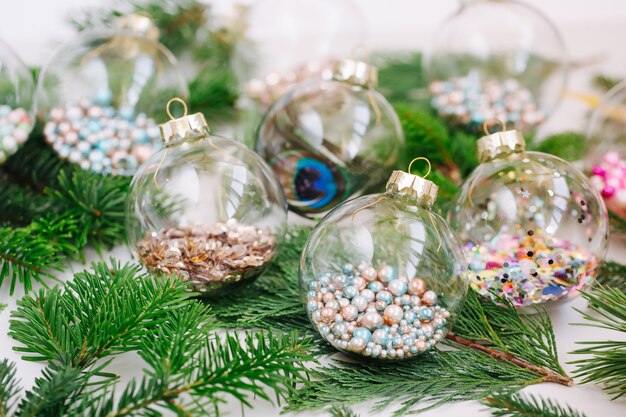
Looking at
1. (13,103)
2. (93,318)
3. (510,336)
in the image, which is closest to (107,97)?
(13,103)

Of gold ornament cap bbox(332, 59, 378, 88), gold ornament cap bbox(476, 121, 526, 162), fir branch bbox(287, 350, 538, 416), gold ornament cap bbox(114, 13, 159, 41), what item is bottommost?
fir branch bbox(287, 350, 538, 416)

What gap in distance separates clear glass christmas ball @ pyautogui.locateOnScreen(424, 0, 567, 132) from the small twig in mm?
564

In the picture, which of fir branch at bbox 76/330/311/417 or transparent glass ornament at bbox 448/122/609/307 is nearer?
fir branch at bbox 76/330/311/417

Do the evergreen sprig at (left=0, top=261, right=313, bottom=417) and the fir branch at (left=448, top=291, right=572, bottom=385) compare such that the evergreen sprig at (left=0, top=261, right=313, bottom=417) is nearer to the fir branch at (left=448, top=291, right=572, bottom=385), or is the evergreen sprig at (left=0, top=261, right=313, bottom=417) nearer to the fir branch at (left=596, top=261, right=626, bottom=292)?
the fir branch at (left=448, top=291, right=572, bottom=385)

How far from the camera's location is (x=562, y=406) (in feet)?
2.10

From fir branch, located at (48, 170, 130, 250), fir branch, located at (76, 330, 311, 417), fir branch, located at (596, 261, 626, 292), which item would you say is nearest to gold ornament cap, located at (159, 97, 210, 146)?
fir branch, located at (48, 170, 130, 250)

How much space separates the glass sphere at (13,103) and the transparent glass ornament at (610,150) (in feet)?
2.72

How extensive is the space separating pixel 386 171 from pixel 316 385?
39 centimetres

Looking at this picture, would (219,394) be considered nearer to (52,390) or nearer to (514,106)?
(52,390)

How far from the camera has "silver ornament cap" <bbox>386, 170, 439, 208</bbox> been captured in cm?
72

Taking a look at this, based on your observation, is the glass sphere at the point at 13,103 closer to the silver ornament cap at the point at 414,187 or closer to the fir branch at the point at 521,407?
the silver ornament cap at the point at 414,187

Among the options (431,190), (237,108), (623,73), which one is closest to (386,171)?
(431,190)

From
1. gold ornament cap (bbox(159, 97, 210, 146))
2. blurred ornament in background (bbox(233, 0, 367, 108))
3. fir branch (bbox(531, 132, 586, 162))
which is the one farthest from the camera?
blurred ornament in background (bbox(233, 0, 367, 108))

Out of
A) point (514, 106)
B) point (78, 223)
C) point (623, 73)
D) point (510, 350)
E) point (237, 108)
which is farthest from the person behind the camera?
point (623, 73)
